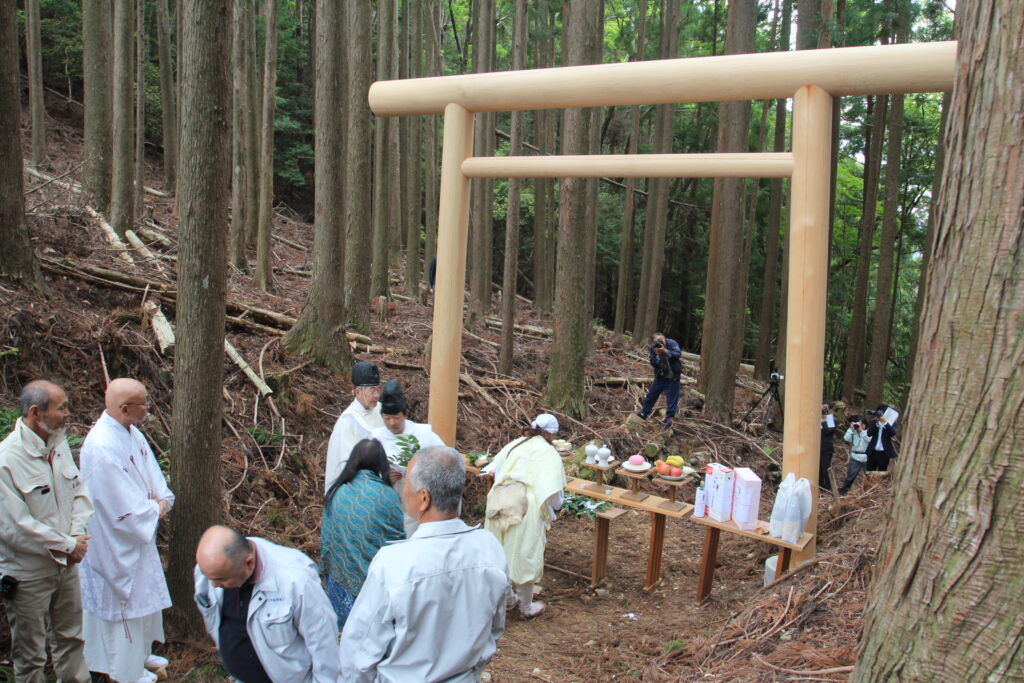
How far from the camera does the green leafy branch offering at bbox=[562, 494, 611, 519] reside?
21.7 ft

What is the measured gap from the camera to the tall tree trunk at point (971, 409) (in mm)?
2105

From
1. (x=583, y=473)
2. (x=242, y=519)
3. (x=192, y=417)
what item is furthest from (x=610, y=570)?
(x=192, y=417)

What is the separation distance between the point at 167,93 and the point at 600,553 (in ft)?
52.6

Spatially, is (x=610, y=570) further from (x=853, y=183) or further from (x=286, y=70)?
(x=286, y=70)

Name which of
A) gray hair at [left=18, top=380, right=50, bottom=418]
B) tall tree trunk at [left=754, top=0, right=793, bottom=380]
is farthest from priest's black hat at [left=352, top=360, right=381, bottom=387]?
tall tree trunk at [left=754, top=0, right=793, bottom=380]

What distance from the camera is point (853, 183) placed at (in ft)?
85.9

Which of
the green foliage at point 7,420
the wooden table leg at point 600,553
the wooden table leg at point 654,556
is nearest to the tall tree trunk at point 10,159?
the green foliage at point 7,420

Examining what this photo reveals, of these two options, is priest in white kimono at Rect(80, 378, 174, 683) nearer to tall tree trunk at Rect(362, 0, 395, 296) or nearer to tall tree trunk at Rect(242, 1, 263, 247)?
tall tree trunk at Rect(362, 0, 395, 296)

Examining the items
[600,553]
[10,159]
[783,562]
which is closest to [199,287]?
[10,159]

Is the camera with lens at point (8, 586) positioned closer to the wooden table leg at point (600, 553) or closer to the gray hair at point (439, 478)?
the gray hair at point (439, 478)

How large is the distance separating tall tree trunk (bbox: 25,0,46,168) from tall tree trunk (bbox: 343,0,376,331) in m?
8.96

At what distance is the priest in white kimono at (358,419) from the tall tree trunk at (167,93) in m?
14.9

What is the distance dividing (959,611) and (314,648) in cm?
216

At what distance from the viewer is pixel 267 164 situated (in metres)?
14.4
